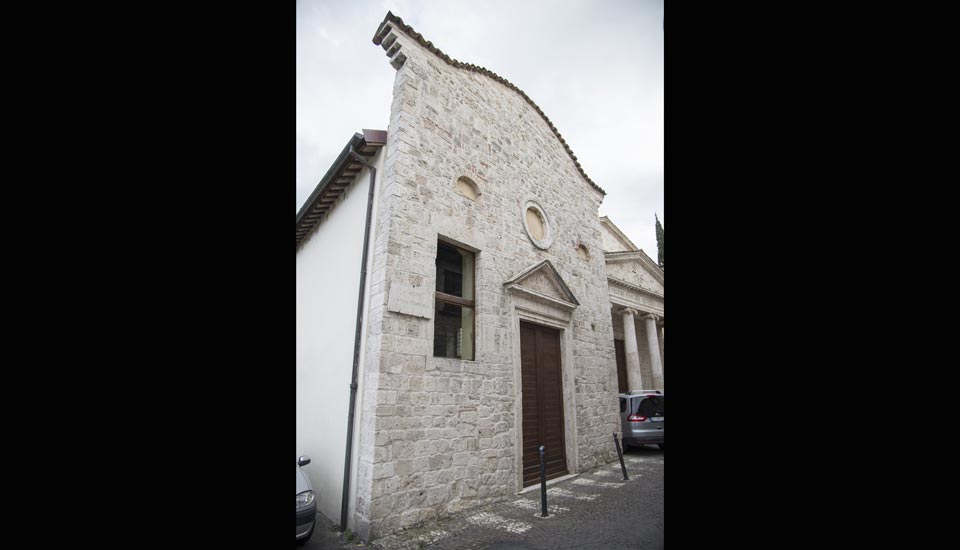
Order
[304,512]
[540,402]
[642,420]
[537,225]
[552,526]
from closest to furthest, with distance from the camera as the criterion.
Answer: [304,512] → [552,526] → [540,402] → [537,225] → [642,420]

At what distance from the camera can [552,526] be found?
4.89 meters

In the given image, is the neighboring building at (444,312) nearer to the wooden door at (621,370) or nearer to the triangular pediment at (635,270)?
the triangular pediment at (635,270)

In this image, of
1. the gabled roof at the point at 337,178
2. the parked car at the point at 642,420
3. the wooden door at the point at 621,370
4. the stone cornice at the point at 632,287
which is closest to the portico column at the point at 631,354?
the wooden door at the point at 621,370

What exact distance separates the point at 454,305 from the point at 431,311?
1.03m

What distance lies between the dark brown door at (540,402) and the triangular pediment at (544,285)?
621 millimetres

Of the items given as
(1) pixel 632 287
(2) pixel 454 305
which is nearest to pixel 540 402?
(2) pixel 454 305

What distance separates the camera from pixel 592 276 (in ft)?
32.8

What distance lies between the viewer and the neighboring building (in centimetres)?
522

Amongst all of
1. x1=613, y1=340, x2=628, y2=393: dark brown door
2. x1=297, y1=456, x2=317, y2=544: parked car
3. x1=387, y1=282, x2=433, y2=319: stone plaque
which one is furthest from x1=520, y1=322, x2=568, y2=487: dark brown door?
x1=613, y1=340, x2=628, y2=393: dark brown door

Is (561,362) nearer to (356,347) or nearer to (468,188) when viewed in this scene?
(468,188)
